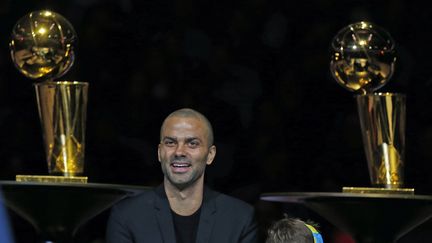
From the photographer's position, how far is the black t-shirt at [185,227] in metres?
4.50

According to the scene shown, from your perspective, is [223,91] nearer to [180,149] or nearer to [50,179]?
[50,179]

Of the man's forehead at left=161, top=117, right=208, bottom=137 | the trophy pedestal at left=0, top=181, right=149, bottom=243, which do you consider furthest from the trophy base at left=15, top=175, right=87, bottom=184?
the man's forehead at left=161, top=117, right=208, bottom=137

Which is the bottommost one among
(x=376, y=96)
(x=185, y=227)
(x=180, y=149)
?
(x=185, y=227)

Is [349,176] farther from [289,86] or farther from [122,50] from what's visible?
[122,50]

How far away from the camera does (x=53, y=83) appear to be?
5.05 meters

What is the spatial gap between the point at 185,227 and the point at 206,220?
9 cm

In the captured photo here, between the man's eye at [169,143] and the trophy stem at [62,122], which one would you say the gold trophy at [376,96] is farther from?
the trophy stem at [62,122]

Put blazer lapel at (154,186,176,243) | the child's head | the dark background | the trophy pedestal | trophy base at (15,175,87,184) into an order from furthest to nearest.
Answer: the dark background < trophy base at (15,175,87,184) < the trophy pedestal < blazer lapel at (154,186,176,243) < the child's head

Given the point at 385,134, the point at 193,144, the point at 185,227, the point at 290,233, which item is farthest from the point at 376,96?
the point at 290,233

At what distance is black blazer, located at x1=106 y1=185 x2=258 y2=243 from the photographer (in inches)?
175

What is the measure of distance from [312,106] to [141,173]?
2.67ft

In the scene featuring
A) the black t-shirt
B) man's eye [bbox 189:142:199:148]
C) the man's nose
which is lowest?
the black t-shirt

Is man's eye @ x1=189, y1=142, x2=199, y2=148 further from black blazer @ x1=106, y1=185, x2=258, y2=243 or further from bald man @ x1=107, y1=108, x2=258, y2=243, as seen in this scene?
black blazer @ x1=106, y1=185, x2=258, y2=243

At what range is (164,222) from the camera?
14.6 ft
